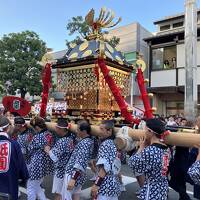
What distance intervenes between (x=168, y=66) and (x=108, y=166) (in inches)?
563

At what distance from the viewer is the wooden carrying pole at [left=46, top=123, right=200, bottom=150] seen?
309cm

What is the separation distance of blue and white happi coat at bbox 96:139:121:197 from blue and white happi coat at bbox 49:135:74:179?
2.90ft

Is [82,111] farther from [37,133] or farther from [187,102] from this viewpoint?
[187,102]

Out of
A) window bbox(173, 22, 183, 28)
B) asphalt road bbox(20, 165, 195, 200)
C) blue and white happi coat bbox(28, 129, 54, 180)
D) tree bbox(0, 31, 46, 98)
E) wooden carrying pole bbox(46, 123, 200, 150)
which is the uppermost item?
window bbox(173, 22, 183, 28)

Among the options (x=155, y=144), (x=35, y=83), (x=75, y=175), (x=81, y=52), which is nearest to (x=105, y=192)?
(x=75, y=175)

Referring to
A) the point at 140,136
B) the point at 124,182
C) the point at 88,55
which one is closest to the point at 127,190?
the point at 124,182

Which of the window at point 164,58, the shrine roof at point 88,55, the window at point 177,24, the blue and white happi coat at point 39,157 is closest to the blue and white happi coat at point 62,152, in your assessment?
the blue and white happi coat at point 39,157

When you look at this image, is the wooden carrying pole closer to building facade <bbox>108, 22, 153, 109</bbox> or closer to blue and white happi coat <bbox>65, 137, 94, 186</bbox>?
blue and white happi coat <bbox>65, 137, 94, 186</bbox>

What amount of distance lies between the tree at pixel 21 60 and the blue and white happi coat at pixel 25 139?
511 inches

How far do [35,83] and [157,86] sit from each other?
738 cm

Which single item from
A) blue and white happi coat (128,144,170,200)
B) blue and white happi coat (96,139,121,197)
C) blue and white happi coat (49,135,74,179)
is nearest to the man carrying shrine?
blue and white happi coat (49,135,74,179)

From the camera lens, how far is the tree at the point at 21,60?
17.6m

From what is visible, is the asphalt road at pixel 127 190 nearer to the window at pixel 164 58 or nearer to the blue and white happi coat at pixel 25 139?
the blue and white happi coat at pixel 25 139

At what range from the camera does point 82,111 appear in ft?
16.5
